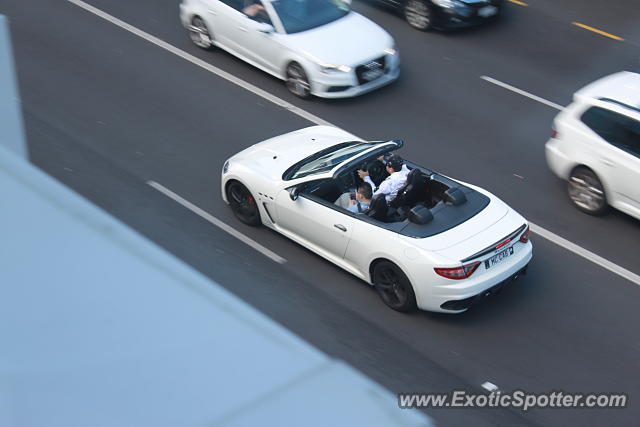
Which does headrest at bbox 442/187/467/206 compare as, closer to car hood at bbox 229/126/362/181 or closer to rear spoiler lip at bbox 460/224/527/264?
rear spoiler lip at bbox 460/224/527/264

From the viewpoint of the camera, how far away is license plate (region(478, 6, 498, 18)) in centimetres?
1579

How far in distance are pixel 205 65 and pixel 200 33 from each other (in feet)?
2.30

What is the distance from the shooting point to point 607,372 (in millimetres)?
8625

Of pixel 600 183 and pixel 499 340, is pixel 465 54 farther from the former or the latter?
pixel 499 340

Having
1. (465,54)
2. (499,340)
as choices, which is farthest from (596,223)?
(465,54)

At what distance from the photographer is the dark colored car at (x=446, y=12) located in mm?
15500

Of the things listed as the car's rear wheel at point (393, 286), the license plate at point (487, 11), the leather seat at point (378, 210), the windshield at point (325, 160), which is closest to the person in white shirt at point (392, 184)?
the leather seat at point (378, 210)

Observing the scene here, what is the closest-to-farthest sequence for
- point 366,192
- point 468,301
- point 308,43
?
1. point 468,301
2. point 366,192
3. point 308,43

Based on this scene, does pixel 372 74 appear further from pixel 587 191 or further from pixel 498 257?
pixel 498 257

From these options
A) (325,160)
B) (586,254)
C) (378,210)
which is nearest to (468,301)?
(378,210)

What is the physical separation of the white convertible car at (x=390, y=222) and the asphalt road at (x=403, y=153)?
37cm

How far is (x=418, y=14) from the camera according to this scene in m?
15.9

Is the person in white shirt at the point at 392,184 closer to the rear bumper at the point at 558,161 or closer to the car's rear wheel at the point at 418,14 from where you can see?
the rear bumper at the point at 558,161

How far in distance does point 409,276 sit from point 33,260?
4906 mm
